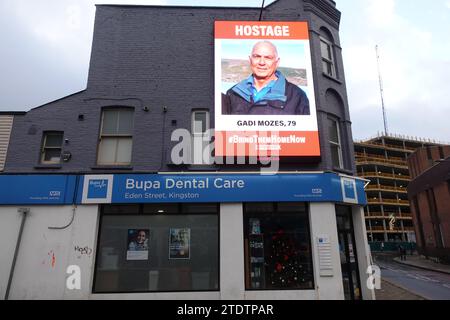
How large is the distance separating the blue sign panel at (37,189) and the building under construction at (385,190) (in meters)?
68.5

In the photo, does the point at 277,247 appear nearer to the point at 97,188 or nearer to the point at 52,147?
the point at 97,188

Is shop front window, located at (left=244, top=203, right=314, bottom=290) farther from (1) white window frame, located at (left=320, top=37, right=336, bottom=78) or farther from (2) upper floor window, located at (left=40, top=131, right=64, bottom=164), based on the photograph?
(2) upper floor window, located at (left=40, top=131, right=64, bottom=164)

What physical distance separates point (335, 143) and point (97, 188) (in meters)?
8.84

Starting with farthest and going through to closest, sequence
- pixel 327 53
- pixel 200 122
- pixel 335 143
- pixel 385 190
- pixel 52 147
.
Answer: pixel 385 190 < pixel 327 53 < pixel 335 143 < pixel 200 122 < pixel 52 147

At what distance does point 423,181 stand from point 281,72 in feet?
106

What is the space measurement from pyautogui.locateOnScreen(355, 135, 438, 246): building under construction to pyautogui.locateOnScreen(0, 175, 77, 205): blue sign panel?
68496 mm

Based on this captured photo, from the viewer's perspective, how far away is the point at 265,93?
12562 millimetres

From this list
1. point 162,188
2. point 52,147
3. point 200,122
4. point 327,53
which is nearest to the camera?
point 162,188

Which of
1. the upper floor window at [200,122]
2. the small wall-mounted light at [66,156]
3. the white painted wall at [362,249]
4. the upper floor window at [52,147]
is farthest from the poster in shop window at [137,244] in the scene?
the white painted wall at [362,249]

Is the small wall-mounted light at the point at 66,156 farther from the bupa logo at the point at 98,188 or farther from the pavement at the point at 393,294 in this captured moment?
the pavement at the point at 393,294

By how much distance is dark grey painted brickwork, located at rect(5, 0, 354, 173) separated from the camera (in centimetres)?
1190

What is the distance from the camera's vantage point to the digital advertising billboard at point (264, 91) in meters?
11.8

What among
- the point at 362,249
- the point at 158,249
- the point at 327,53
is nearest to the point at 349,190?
the point at 362,249

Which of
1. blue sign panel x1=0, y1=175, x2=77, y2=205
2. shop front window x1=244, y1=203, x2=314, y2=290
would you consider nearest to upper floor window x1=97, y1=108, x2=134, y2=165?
blue sign panel x1=0, y1=175, x2=77, y2=205
